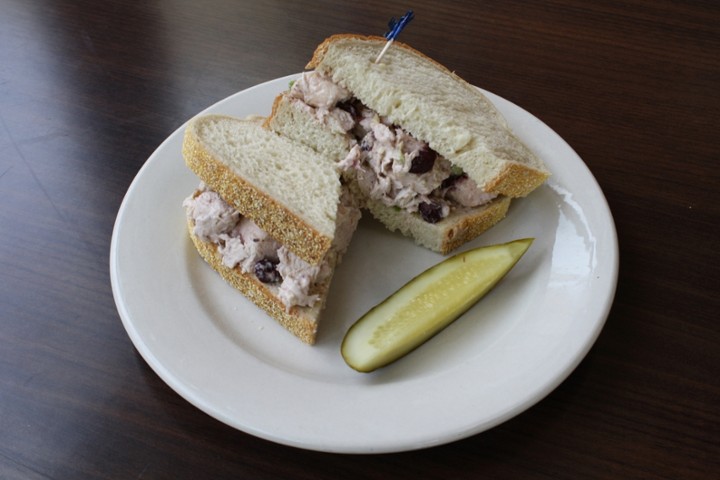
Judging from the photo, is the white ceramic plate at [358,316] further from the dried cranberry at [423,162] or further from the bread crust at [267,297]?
the dried cranberry at [423,162]

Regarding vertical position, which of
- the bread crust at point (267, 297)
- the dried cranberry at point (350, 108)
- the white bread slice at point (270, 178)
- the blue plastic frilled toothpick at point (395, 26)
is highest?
the blue plastic frilled toothpick at point (395, 26)

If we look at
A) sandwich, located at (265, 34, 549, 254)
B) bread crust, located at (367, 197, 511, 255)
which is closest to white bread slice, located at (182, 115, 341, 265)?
sandwich, located at (265, 34, 549, 254)

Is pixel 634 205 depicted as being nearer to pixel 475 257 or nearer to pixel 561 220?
pixel 561 220

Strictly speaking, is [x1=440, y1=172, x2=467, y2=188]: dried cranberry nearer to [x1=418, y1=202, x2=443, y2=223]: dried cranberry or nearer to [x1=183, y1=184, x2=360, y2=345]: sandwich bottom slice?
[x1=418, y1=202, x2=443, y2=223]: dried cranberry

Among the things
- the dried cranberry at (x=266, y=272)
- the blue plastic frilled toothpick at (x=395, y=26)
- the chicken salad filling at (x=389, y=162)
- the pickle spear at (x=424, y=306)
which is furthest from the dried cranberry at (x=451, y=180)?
the dried cranberry at (x=266, y=272)

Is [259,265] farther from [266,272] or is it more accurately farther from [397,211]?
[397,211]
